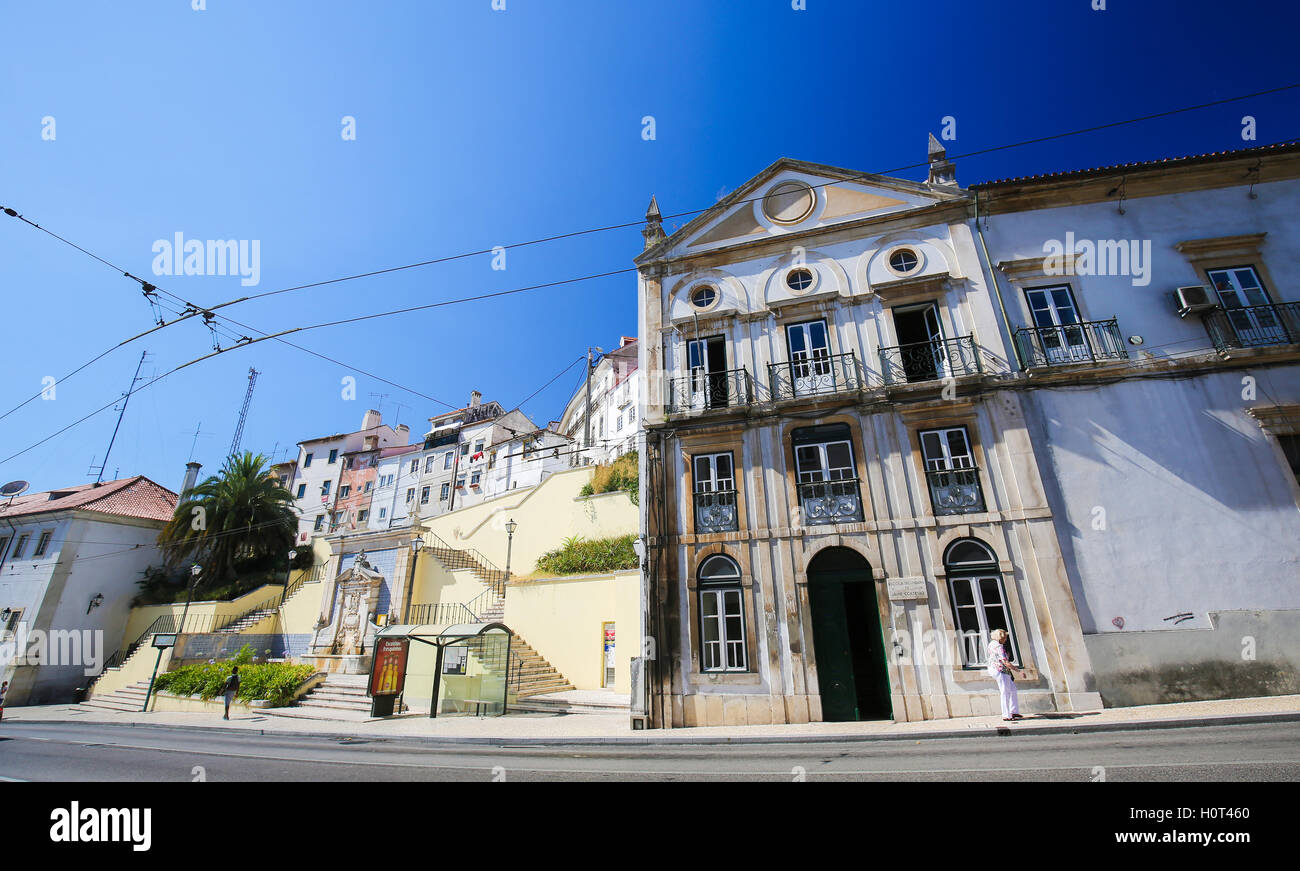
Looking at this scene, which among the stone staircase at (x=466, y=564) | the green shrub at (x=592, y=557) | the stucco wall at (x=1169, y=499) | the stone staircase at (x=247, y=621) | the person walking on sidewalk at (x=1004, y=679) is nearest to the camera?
the person walking on sidewalk at (x=1004, y=679)

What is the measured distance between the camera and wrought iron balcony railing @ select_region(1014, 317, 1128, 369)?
1284cm

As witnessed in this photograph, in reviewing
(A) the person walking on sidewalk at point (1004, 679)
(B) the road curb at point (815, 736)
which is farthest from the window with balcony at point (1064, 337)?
(B) the road curb at point (815, 736)

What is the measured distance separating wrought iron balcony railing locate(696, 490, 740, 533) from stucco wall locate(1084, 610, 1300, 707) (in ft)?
25.3

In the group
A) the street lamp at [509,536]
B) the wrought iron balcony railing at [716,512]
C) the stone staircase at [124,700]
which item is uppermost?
the street lamp at [509,536]

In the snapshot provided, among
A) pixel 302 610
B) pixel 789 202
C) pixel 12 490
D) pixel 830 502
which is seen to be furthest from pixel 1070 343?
pixel 12 490

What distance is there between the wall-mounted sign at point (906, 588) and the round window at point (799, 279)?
819 centimetres

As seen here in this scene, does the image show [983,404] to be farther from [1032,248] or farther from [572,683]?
[572,683]

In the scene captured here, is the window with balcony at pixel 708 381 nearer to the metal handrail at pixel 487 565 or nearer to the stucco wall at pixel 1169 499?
the stucco wall at pixel 1169 499

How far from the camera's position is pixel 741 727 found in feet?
37.7

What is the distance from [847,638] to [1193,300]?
11.6m

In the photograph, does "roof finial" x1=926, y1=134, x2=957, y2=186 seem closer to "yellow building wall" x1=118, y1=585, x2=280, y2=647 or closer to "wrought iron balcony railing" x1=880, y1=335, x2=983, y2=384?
"wrought iron balcony railing" x1=880, y1=335, x2=983, y2=384

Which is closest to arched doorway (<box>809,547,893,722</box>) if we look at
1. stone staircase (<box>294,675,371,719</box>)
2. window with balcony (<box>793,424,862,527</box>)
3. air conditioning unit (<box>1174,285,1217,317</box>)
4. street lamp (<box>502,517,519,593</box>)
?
window with balcony (<box>793,424,862,527</box>)

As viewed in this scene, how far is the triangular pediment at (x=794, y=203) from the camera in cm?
1523

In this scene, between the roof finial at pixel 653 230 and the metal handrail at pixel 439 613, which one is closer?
the roof finial at pixel 653 230
